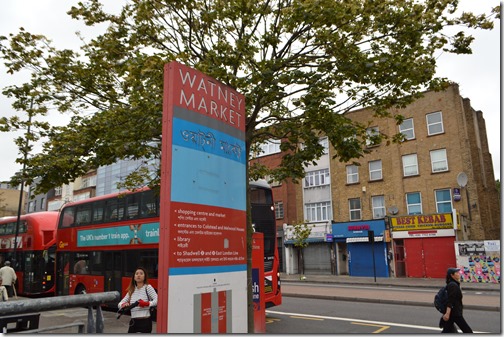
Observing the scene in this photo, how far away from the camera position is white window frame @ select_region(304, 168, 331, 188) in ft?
110

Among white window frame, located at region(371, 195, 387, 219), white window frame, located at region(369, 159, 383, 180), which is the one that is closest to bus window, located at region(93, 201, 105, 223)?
white window frame, located at region(371, 195, 387, 219)

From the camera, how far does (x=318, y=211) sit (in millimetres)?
33562

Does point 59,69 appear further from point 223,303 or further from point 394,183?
point 394,183

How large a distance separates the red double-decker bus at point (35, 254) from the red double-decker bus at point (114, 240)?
7.50ft

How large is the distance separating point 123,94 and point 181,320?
6603 mm

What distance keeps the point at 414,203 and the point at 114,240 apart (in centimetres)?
2164

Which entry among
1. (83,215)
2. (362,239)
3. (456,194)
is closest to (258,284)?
(83,215)

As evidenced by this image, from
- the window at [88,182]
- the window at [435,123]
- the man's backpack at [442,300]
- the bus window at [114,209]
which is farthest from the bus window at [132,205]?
the window at [88,182]

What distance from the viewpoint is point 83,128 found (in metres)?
8.51

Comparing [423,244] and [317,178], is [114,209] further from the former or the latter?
[317,178]

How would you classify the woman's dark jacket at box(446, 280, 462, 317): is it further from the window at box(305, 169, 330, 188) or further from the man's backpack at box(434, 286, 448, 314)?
the window at box(305, 169, 330, 188)

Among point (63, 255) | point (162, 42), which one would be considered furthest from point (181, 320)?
point (63, 255)

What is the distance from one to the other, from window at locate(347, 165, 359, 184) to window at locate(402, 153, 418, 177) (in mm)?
3761

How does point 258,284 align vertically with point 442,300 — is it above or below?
above
